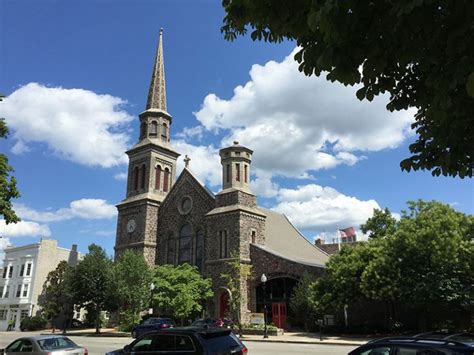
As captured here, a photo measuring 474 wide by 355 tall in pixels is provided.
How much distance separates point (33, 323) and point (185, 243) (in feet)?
74.4

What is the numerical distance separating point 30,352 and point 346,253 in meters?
24.2

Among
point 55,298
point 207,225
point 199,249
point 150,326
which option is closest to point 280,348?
point 150,326

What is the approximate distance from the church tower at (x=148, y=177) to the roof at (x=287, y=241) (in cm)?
1242

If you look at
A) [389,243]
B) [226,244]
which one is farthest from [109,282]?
[389,243]

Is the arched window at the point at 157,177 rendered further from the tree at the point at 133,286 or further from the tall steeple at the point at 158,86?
the tree at the point at 133,286

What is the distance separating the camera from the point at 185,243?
44.6 meters

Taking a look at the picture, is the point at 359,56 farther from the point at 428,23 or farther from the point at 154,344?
the point at 154,344

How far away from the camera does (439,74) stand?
472 cm

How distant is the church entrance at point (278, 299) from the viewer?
36.3 metres

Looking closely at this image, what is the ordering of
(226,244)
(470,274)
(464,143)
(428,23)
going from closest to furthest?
(428,23)
(464,143)
(470,274)
(226,244)

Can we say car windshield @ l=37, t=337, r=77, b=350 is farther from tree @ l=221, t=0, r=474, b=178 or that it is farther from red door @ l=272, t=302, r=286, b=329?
red door @ l=272, t=302, r=286, b=329

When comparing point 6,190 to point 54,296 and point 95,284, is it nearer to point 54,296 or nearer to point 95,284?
point 95,284

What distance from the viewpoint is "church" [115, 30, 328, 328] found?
37375 millimetres

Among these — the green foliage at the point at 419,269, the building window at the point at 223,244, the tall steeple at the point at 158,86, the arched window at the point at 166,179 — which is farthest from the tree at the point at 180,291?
the tall steeple at the point at 158,86
